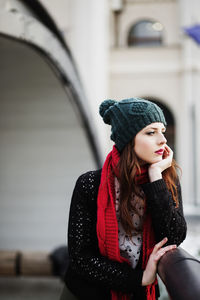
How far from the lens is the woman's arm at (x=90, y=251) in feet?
4.30

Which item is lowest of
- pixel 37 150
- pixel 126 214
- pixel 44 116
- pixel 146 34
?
pixel 37 150

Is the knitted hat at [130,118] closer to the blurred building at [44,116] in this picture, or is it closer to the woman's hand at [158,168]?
the woman's hand at [158,168]

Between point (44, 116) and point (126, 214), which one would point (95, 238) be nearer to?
point (126, 214)

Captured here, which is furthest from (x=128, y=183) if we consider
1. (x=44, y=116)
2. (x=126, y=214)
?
(x=44, y=116)

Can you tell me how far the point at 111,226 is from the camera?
1333mm

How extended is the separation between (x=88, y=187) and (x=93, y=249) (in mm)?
201

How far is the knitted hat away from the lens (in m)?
1.37

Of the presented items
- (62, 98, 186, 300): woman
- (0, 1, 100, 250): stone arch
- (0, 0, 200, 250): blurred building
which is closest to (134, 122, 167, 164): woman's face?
(62, 98, 186, 300): woman

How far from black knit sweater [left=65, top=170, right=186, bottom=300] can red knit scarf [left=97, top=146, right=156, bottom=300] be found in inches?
1.0

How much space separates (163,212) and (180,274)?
28 centimetres

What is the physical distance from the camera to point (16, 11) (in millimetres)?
3275

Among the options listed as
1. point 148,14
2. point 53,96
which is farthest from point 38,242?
point 148,14

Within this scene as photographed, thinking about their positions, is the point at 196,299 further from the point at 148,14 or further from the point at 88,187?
the point at 148,14

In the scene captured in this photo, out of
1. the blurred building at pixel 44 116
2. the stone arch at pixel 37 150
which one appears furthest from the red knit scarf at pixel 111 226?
the stone arch at pixel 37 150
